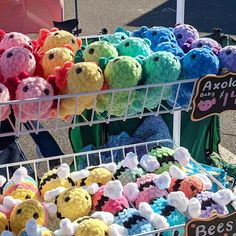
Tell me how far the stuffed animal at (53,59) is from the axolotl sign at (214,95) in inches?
10.1

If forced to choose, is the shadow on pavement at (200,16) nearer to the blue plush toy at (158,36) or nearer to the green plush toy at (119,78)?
the blue plush toy at (158,36)

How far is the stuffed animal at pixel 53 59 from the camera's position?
1013 millimetres

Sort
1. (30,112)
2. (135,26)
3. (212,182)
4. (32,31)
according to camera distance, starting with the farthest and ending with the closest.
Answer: (135,26) → (32,31) → (212,182) → (30,112)

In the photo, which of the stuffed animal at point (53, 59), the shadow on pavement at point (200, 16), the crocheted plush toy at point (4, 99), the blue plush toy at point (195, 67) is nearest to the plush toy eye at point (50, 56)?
the stuffed animal at point (53, 59)

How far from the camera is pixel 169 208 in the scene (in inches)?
46.0

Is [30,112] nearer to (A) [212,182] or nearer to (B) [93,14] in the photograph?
(A) [212,182]

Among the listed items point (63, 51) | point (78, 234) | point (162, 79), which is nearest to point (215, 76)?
point (162, 79)

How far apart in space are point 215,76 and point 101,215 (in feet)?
1.24

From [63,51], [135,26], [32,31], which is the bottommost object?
[135,26]

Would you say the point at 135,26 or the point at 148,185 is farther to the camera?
the point at 135,26

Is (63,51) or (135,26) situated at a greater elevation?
(63,51)

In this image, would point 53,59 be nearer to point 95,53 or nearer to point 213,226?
point 95,53

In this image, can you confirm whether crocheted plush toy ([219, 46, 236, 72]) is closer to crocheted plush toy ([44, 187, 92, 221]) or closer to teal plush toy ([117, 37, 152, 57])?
teal plush toy ([117, 37, 152, 57])

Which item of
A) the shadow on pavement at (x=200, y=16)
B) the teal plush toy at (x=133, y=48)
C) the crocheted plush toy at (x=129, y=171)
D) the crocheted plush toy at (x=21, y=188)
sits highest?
the teal plush toy at (x=133, y=48)
